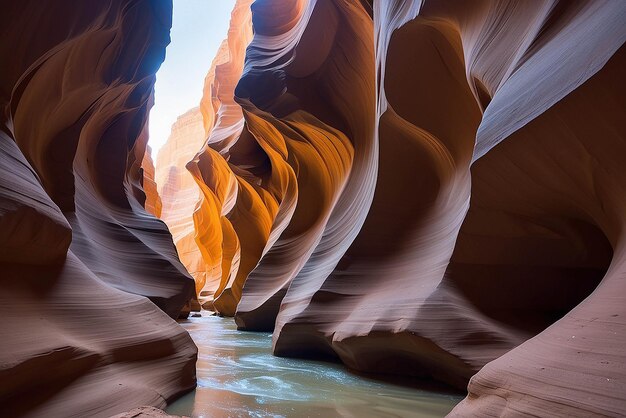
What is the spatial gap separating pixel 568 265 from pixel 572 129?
1845 mm

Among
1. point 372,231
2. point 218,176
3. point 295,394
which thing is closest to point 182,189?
point 218,176

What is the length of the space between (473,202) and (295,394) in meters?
2.11

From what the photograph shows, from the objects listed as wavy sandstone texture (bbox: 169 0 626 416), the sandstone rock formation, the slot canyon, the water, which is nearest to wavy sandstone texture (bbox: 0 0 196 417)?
the slot canyon

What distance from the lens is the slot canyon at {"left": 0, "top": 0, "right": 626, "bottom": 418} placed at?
244 cm

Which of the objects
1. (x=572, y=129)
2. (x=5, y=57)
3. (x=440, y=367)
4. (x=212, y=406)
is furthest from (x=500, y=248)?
(x=5, y=57)

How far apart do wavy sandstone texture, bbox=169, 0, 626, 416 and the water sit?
34 centimetres

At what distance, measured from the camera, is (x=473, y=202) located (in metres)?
3.79

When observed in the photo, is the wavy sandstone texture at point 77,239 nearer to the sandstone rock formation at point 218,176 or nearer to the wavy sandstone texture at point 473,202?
the wavy sandstone texture at point 473,202

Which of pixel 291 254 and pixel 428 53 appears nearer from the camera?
pixel 428 53

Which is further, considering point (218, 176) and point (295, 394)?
point (218, 176)

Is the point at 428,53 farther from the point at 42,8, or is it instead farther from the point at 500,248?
the point at 42,8

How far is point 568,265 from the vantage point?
4.04 meters

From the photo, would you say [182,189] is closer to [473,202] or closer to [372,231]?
[372,231]

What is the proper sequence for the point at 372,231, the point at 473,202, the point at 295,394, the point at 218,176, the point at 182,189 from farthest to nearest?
the point at 182,189 < the point at 218,176 < the point at 372,231 < the point at 473,202 < the point at 295,394
